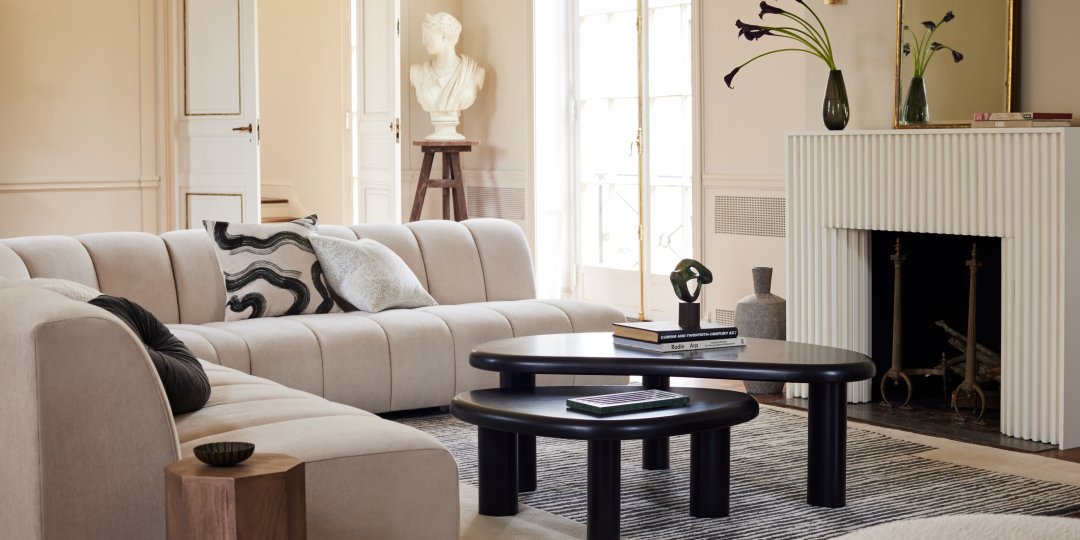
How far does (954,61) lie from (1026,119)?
56 centimetres

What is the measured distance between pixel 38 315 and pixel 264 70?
8.20 m

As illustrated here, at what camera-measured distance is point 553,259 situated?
320 inches

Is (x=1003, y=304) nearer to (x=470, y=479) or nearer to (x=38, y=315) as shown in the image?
(x=470, y=479)

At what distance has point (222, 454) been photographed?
7.02 feet

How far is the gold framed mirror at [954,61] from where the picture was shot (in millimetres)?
4621

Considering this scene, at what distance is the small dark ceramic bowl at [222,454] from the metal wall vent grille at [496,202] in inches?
236

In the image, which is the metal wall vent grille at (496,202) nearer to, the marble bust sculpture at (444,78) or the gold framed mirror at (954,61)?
the marble bust sculpture at (444,78)

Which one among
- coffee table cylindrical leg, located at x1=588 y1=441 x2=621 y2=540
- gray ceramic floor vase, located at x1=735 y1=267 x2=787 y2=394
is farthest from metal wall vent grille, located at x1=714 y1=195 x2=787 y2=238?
coffee table cylindrical leg, located at x1=588 y1=441 x2=621 y2=540

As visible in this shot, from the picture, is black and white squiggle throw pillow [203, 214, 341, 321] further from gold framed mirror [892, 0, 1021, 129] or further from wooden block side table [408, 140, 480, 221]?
wooden block side table [408, 140, 480, 221]

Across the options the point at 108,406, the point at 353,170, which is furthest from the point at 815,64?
the point at 353,170

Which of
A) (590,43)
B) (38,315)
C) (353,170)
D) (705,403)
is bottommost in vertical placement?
(705,403)

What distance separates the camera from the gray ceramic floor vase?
18.0 ft

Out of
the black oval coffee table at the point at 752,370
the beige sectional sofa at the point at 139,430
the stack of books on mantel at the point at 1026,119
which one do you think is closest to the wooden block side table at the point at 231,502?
the beige sectional sofa at the point at 139,430

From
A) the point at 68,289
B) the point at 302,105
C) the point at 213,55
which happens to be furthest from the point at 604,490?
the point at 302,105
